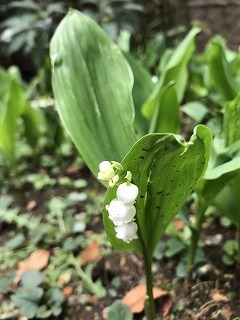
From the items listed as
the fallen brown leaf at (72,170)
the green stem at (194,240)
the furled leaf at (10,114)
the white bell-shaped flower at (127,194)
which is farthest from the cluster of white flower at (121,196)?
the fallen brown leaf at (72,170)

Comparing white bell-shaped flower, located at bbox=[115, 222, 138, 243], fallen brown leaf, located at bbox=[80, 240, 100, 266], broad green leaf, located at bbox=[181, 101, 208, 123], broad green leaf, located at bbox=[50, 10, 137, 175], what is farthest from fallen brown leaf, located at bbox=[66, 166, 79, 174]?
white bell-shaped flower, located at bbox=[115, 222, 138, 243]

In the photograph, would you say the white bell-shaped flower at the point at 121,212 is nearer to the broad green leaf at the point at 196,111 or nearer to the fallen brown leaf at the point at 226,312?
the fallen brown leaf at the point at 226,312

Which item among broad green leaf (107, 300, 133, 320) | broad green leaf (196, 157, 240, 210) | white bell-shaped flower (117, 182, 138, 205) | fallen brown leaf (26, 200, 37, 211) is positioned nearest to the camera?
white bell-shaped flower (117, 182, 138, 205)

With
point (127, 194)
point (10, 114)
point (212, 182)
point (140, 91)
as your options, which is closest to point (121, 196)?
point (127, 194)

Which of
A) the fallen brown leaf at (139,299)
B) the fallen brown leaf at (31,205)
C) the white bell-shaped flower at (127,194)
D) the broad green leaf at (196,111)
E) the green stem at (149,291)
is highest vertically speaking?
the white bell-shaped flower at (127,194)

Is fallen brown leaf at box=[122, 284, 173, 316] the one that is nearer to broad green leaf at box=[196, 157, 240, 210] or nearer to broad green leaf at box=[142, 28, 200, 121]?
broad green leaf at box=[196, 157, 240, 210]
